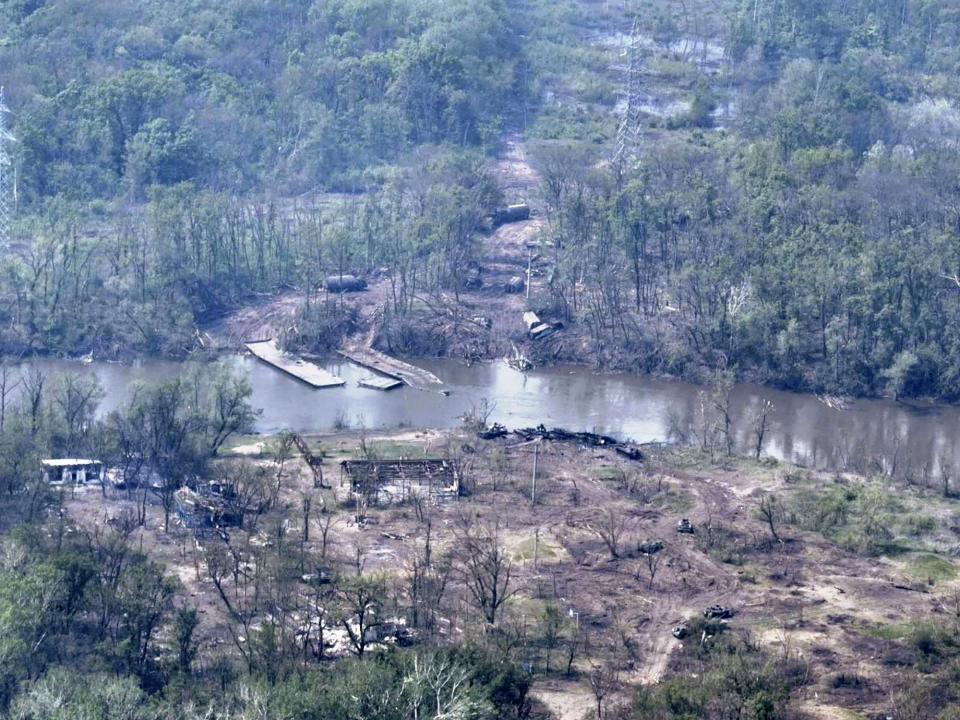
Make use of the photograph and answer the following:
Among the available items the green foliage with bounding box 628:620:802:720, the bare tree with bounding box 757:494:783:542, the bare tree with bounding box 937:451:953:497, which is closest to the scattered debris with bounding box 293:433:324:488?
the bare tree with bounding box 757:494:783:542

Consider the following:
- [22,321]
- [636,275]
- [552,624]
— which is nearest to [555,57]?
[636,275]

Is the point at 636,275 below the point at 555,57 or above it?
below

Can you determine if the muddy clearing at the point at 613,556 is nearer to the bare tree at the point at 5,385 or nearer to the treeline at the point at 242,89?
the bare tree at the point at 5,385

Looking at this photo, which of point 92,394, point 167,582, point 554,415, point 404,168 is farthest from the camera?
point 404,168

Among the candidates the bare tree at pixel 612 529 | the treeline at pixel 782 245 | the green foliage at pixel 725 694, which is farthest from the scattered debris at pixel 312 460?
the treeline at pixel 782 245

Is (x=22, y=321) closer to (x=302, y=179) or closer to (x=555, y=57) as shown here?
(x=302, y=179)

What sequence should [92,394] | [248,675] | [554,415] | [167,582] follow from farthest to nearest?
[554,415], [92,394], [167,582], [248,675]
